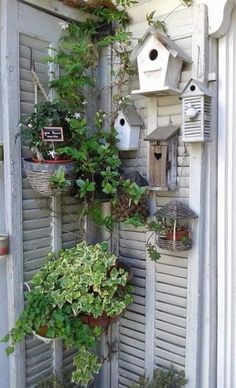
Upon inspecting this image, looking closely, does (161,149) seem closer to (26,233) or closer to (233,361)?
(26,233)

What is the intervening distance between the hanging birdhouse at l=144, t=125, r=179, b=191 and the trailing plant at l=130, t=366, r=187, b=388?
3.51 feet

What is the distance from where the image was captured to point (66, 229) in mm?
2271

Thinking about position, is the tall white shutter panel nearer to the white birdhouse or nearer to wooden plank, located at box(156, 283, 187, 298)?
wooden plank, located at box(156, 283, 187, 298)

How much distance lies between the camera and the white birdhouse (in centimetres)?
187

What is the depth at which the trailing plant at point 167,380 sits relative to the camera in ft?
6.76

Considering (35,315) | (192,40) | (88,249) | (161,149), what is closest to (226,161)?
(161,149)

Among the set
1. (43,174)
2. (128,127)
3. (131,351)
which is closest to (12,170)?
(43,174)

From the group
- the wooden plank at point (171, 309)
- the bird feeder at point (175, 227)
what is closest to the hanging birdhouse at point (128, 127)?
the bird feeder at point (175, 227)

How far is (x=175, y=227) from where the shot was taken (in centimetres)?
193

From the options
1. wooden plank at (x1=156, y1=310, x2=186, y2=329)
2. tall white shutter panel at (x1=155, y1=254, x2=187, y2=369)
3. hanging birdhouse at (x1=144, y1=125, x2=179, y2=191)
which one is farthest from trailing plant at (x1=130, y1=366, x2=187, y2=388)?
hanging birdhouse at (x1=144, y1=125, x2=179, y2=191)

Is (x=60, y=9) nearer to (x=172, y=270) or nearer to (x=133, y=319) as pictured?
(x=172, y=270)

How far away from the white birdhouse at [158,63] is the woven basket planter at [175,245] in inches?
31.5

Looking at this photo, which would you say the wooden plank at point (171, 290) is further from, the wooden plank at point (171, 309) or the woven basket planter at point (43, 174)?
the woven basket planter at point (43, 174)

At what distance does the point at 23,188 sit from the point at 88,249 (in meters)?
A: 0.50
